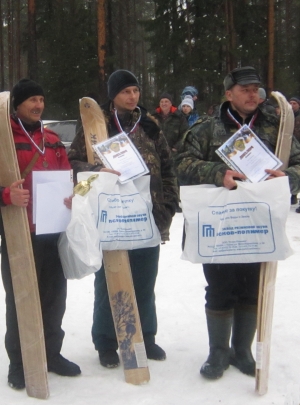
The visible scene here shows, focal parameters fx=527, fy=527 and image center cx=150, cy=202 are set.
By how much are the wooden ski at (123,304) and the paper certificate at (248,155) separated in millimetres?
782

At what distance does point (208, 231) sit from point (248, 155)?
1.61 feet

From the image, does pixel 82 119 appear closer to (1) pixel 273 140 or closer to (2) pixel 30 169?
(2) pixel 30 169

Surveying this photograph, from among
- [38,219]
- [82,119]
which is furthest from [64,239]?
[82,119]

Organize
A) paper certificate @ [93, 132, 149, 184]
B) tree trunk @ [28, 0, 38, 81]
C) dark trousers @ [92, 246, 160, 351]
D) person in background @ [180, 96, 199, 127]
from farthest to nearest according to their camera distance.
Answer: tree trunk @ [28, 0, 38, 81] → person in background @ [180, 96, 199, 127] → dark trousers @ [92, 246, 160, 351] → paper certificate @ [93, 132, 149, 184]

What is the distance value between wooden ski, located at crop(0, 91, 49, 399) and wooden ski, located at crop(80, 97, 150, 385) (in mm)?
481

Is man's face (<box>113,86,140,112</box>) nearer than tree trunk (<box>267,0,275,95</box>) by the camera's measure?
Yes

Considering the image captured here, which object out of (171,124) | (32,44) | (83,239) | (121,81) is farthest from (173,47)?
(83,239)

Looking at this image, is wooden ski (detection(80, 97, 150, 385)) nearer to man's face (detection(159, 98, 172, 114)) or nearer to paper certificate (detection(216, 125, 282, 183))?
paper certificate (detection(216, 125, 282, 183))

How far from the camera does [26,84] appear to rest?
3057mm

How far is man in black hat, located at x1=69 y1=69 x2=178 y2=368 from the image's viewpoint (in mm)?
3299

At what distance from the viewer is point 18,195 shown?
2.84 metres

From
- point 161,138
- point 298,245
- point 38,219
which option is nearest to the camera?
point 38,219

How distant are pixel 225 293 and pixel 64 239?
104 cm

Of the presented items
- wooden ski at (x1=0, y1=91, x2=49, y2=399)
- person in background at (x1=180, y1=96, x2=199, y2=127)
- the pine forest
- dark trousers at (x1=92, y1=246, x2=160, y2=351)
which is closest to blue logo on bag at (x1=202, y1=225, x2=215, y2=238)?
dark trousers at (x1=92, y1=246, x2=160, y2=351)
